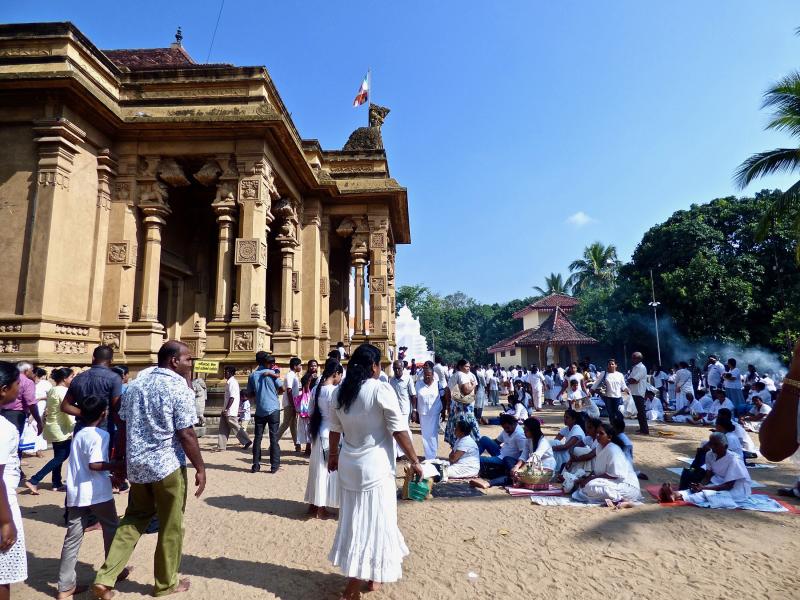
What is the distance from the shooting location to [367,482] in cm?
325

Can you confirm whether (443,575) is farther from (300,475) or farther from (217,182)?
(217,182)

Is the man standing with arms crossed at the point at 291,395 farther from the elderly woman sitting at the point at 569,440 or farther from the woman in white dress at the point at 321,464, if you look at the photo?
the elderly woman sitting at the point at 569,440

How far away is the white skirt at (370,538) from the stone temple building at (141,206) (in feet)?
26.8

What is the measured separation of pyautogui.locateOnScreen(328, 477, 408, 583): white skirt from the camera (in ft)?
10.4

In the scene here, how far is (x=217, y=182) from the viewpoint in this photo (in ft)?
39.6

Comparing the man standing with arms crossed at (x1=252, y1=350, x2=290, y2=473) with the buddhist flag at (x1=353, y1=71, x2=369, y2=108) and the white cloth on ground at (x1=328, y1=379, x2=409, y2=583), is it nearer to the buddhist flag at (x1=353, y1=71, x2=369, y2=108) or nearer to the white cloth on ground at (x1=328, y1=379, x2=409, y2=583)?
the white cloth on ground at (x1=328, y1=379, x2=409, y2=583)

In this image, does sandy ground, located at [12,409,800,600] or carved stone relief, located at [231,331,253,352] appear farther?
carved stone relief, located at [231,331,253,352]

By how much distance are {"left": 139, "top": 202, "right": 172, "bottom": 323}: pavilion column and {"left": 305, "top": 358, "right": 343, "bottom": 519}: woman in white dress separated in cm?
771

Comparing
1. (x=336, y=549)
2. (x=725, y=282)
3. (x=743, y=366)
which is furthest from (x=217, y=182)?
(x=743, y=366)

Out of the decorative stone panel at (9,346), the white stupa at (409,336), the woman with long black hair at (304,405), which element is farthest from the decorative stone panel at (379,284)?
the white stupa at (409,336)

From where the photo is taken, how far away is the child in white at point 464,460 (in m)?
6.93

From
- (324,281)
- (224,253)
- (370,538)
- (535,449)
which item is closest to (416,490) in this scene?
(535,449)

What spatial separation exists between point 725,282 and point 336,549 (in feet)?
89.1

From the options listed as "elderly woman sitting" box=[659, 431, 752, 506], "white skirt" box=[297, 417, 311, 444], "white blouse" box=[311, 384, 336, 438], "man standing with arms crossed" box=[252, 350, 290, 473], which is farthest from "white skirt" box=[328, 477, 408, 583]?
"white skirt" box=[297, 417, 311, 444]
